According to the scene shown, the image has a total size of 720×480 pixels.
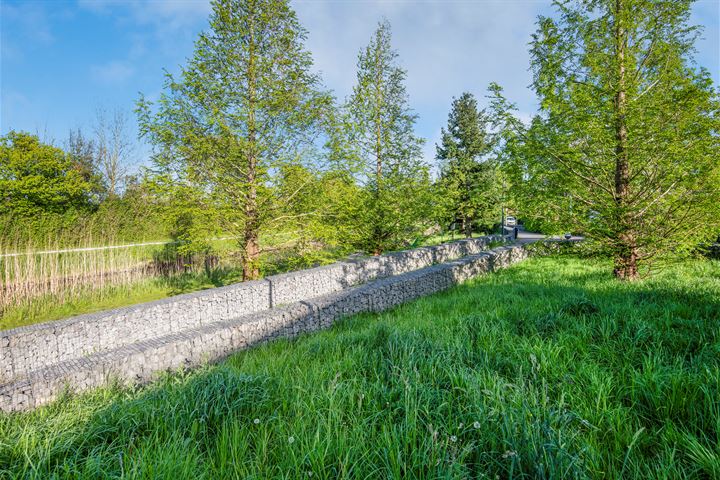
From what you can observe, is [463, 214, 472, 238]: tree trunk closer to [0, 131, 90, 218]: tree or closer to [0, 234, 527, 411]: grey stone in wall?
[0, 234, 527, 411]: grey stone in wall

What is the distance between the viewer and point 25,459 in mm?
1982

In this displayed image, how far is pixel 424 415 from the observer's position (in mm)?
→ 2324

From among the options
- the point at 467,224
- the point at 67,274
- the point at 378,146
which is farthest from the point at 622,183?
the point at 467,224

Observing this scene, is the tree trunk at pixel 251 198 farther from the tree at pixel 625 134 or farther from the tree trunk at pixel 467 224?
the tree trunk at pixel 467 224

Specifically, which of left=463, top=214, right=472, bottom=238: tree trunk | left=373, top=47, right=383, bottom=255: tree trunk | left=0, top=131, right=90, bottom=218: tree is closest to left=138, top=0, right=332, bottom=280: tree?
left=373, top=47, right=383, bottom=255: tree trunk

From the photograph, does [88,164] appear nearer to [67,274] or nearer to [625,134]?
[67,274]

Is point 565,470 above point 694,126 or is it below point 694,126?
below

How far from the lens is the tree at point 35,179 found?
48.7 ft

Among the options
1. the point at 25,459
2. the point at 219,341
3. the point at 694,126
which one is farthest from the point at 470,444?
the point at 694,126

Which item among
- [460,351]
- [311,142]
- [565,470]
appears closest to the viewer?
[565,470]

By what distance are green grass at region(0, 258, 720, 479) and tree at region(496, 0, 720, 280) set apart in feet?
10.6

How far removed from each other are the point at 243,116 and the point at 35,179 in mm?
15536

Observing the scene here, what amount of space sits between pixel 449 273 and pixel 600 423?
6717mm

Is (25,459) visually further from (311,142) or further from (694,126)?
(694,126)
